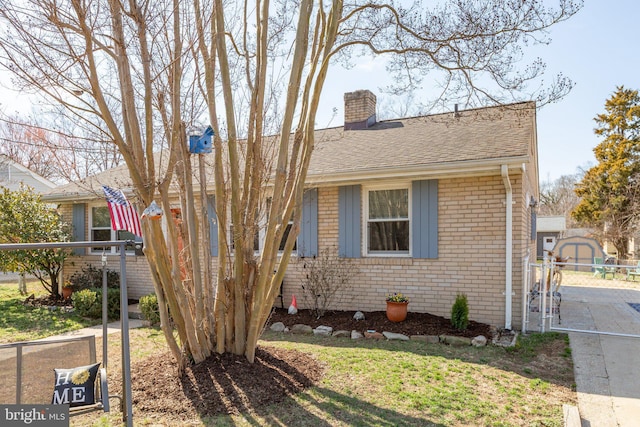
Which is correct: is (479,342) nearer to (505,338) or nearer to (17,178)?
(505,338)

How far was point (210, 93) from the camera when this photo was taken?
488 centimetres

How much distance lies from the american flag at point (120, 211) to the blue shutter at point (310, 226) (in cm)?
354

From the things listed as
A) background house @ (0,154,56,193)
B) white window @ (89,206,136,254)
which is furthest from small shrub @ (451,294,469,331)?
background house @ (0,154,56,193)

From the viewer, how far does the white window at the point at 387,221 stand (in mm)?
7910

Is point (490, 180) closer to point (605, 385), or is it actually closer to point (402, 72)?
point (402, 72)

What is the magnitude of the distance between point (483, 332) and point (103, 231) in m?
9.69

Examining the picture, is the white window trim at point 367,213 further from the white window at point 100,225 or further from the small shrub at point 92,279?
the white window at point 100,225

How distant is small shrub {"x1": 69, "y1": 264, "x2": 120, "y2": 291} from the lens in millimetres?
10281

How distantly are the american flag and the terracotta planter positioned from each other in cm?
412

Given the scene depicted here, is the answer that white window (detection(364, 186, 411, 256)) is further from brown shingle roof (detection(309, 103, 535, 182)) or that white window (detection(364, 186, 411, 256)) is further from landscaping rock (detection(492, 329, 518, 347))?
landscaping rock (detection(492, 329, 518, 347))

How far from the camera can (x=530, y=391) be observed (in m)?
4.46

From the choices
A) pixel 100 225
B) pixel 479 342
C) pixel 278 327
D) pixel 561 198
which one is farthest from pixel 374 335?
pixel 561 198

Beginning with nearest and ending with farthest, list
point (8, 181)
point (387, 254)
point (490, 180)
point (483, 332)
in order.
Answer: point (483, 332), point (490, 180), point (387, 254), point (8, 181)

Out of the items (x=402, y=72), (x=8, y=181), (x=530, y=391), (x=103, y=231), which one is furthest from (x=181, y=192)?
(x=8, y=181)
